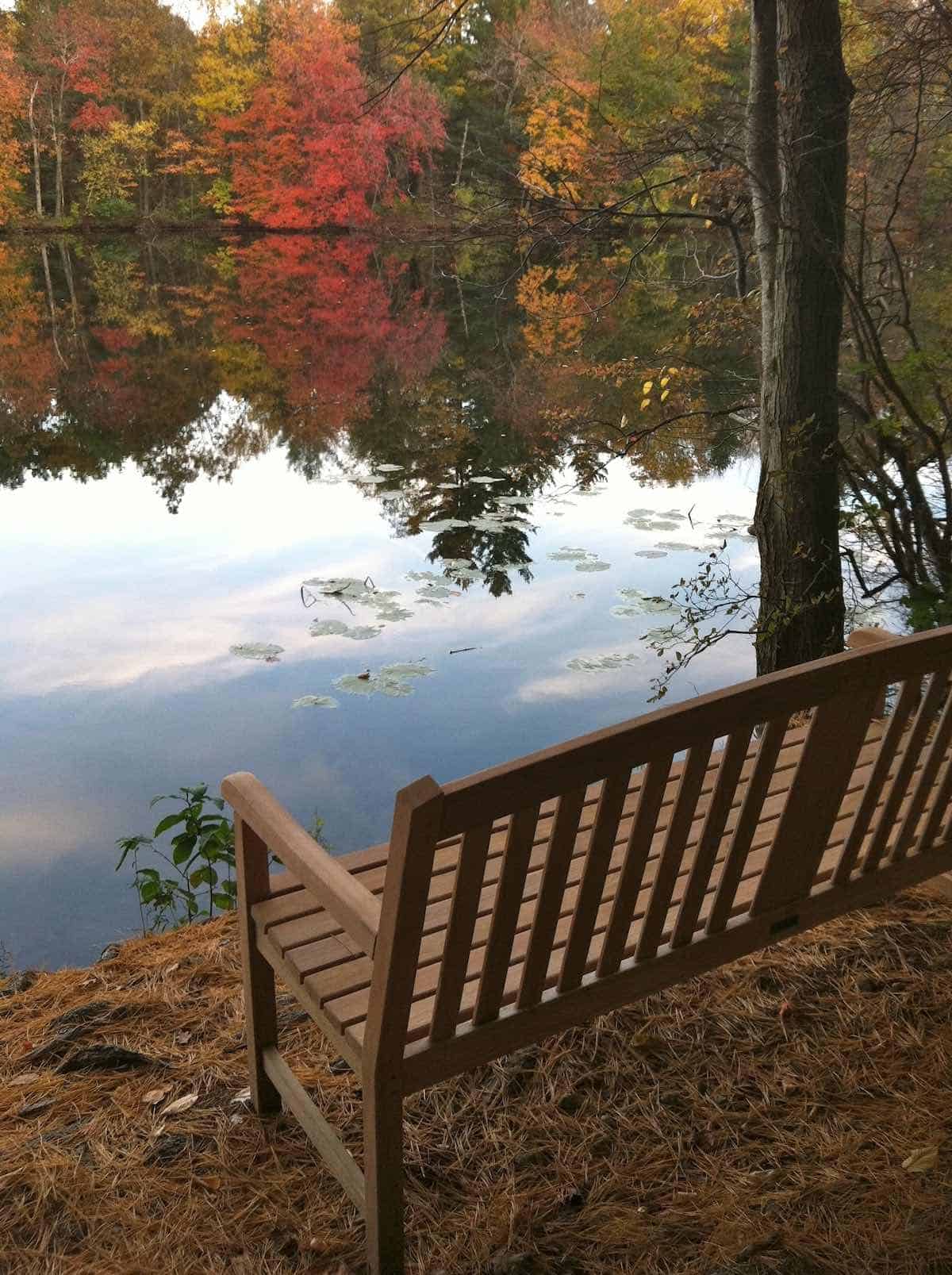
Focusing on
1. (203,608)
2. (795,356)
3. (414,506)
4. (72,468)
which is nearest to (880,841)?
(795,356)

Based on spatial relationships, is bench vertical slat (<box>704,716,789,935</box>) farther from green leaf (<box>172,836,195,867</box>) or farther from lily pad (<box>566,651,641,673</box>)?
lily pad (<box>566,651,641,673</box>)

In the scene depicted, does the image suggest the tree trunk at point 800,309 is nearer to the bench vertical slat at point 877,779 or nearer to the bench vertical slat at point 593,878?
the bench vertical slat at point 877,779

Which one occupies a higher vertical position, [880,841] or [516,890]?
[516,890]

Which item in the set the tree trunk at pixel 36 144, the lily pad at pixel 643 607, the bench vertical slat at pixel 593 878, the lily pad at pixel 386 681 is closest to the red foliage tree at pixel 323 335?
the lily pad at pixel 643 607

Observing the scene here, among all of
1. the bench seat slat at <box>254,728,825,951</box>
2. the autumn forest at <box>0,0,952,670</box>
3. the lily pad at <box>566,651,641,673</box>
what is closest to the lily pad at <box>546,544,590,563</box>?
the autumn forest at <box>0,0,952,670</box>

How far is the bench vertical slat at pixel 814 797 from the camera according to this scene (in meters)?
1.73

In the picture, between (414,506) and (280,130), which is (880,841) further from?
(280,130)

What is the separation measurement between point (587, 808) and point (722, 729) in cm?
87

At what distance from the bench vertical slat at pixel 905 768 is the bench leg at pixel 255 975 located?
115 cm

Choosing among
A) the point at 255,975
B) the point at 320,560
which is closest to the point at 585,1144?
the point at 255,975

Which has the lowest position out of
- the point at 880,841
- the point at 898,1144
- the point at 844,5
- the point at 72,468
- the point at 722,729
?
the point at 72,468

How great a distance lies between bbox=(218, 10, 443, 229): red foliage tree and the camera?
33344 millimetres

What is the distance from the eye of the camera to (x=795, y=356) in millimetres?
4270

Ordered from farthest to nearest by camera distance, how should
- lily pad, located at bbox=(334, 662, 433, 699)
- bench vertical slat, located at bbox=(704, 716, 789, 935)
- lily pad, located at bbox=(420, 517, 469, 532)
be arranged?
1. lily pad, located at bbox=(420, 517, 469, 532)
2. lily pad, located at bbox=(334, 662, 433, 699)
3. bench vertical slat, located at bbox=(704, 716, 789, 935)
